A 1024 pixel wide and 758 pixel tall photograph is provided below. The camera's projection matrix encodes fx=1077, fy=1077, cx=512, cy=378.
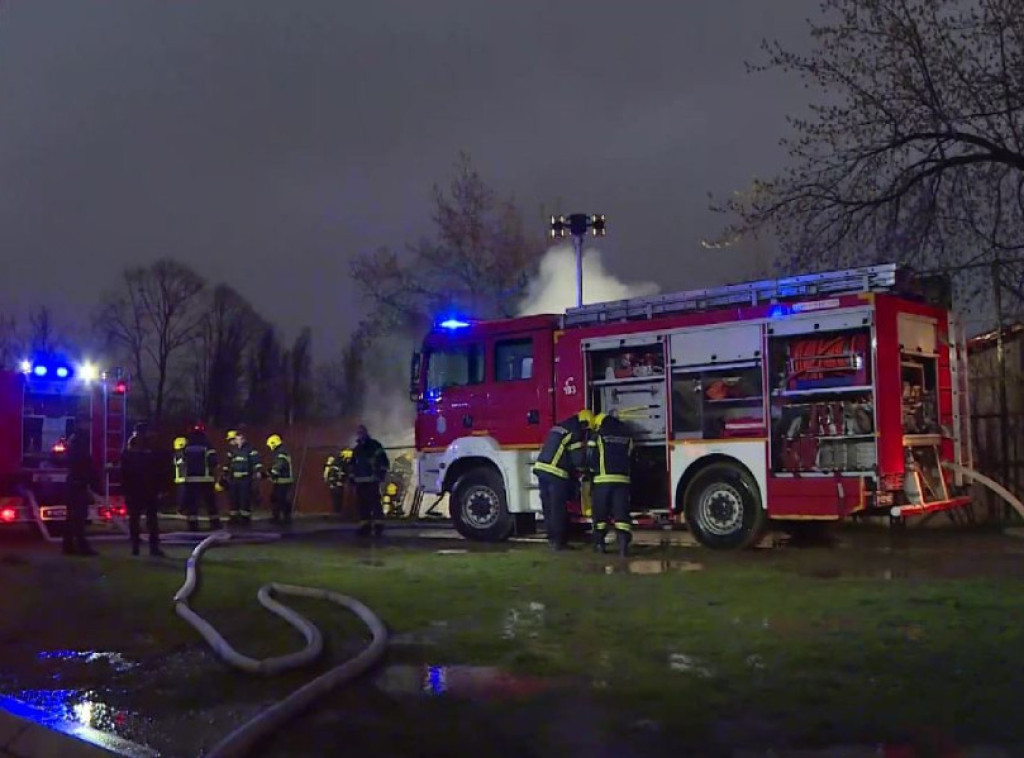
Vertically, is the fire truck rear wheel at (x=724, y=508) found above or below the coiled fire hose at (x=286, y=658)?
above

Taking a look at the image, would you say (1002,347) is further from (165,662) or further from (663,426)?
(165,662)

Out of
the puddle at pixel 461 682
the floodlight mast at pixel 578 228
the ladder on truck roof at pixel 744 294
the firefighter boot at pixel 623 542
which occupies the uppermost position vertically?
the floodlight mast at pixel 578 228

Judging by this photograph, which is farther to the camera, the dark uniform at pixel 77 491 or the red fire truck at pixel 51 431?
the red fire truck at pixel 51 431

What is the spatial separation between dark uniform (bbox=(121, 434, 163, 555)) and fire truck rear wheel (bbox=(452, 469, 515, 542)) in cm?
390

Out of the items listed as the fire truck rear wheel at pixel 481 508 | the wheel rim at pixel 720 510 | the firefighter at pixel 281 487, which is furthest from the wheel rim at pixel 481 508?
the firefighter at pixel 281 487

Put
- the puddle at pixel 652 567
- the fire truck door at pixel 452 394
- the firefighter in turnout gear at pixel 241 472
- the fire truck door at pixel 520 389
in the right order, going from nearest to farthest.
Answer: the puddle at pixel 652 567 → the fire truck door at pixel 520 389 → the fire truck door at pixel 452 394 → the firefighter in turnout gear at pixel 241 472

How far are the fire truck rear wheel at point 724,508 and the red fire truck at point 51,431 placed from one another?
824cm

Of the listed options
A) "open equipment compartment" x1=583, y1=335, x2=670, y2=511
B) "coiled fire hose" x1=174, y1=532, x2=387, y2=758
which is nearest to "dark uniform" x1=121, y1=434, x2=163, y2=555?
"coiled fire hose" x1=174, y1=532, x2=387, y2=758

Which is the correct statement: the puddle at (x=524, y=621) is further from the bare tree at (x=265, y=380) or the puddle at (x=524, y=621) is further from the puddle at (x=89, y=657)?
the bare tree at (x=265, y=380)

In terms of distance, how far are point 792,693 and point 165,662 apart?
363 cm

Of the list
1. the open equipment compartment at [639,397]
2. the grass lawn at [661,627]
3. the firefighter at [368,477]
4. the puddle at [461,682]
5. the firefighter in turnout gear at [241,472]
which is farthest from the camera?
the firefighter in turnout gear at [241,472]

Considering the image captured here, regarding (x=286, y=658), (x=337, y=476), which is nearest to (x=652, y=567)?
(x=286, y=658)

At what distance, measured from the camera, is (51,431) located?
51.5 feet

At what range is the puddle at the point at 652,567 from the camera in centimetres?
1016
